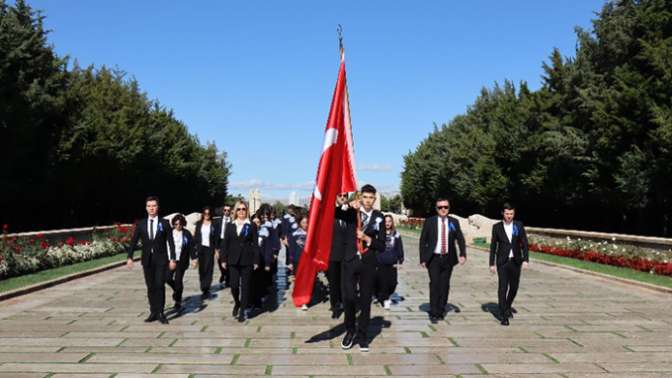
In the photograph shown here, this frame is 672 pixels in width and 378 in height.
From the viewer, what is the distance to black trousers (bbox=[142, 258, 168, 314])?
985 cm

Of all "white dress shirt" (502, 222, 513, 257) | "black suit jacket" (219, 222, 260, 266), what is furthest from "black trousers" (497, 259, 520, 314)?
"black suit jacket" (219, 222, 260, 266)

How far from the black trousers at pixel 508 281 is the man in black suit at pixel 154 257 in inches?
202

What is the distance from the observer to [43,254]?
17797 millimetres

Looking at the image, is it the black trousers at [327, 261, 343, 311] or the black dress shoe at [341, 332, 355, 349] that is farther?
the black trousers at [327, 261, 343, 311]

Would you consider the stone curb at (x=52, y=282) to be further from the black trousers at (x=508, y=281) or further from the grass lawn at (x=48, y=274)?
the black trousers at (x=508, y=281)

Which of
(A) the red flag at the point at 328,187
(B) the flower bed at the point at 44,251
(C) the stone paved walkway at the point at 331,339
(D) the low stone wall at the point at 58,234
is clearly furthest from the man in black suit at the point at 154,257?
(D) the low stone wall at the point at 58,234

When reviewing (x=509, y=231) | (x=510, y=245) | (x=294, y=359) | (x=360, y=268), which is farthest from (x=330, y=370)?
(x=509, y=231)

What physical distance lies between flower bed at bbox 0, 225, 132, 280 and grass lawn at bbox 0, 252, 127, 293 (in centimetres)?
27

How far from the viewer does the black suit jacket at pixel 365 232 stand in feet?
25.8

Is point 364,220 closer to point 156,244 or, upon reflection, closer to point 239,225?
point 239,225

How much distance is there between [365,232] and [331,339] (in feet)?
5.26

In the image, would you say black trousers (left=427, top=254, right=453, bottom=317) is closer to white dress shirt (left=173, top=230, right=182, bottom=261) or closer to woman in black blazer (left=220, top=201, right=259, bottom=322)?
woman in black blazer (left=220, top=201, right=259, bottom=322)

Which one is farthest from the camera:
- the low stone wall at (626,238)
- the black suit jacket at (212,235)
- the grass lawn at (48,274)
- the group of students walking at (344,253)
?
the low stone wall at (626,238)

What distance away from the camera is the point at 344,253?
7945 mm
